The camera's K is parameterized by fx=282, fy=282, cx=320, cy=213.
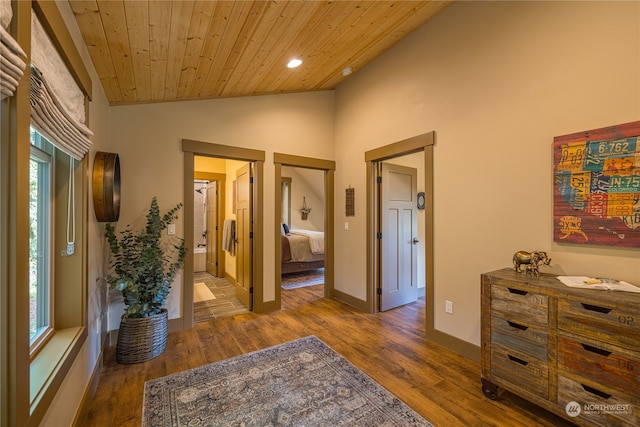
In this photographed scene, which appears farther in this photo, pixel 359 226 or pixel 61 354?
pixel 359 226

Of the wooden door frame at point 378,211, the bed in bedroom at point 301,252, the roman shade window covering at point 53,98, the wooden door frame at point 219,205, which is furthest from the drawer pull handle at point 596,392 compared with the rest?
the wooden door frame at point 219,205

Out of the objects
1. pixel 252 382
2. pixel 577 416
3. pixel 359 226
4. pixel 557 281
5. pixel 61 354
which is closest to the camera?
pixel 61 354

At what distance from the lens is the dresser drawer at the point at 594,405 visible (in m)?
1.43

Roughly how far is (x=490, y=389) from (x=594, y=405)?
0.57 metres

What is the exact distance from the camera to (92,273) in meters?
2.16

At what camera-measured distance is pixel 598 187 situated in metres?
1.80

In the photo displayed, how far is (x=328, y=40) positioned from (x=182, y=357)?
3.22 meters

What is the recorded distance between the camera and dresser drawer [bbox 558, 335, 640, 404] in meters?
1.42

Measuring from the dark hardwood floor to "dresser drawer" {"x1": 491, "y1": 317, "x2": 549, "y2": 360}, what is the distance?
A: 16.8 inches

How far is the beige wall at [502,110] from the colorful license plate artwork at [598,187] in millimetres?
67

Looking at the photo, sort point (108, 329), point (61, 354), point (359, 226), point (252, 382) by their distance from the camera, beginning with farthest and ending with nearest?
point (359, 226) < point (108, 329) < point (252, 382) < point (61, 354)

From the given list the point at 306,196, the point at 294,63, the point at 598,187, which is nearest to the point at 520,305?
the point at 598,187

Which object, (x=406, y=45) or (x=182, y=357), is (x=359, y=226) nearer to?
(x=406, y=45)

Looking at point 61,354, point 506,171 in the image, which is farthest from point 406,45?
point 61,354
